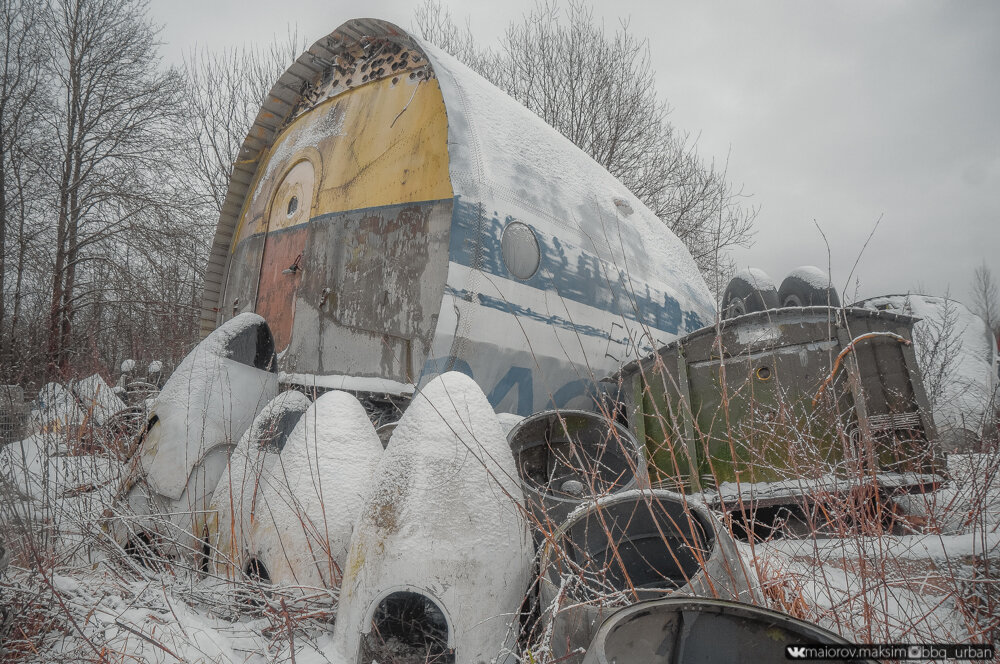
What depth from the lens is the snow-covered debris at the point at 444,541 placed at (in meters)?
2.47

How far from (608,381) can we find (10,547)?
16.0ft

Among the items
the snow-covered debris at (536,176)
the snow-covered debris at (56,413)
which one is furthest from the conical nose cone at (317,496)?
the snow-covered debris at (536,176)

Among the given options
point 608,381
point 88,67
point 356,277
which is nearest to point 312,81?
point 356,277

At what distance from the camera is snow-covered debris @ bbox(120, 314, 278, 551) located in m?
3.98

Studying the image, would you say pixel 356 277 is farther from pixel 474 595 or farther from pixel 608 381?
pixel 474 595

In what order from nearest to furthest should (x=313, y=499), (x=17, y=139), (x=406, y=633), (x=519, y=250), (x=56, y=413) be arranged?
(x=406, y=633)
(x=313, y=499)
(x=56, y=413)
(x=519, y=250)
(x=17, y=139)

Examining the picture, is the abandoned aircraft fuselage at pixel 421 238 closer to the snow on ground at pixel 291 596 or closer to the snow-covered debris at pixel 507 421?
the snow-covered debris at pixel 507 421

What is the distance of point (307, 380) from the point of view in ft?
17.2

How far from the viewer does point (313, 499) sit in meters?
3.23

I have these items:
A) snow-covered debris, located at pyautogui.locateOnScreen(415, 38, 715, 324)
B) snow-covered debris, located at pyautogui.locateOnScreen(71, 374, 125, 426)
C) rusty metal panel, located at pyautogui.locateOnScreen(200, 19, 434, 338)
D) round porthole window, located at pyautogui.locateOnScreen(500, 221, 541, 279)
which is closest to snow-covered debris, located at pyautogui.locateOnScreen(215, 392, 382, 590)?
snow-covered debris, located at pyautogui.locateOnScreen(71, 374, 125, 426)

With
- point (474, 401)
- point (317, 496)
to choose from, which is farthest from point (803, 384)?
point (317, 496)

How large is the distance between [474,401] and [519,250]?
8.35 feet

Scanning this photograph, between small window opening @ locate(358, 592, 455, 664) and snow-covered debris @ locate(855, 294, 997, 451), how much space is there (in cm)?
583

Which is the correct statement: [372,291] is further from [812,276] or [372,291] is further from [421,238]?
[812,276]
